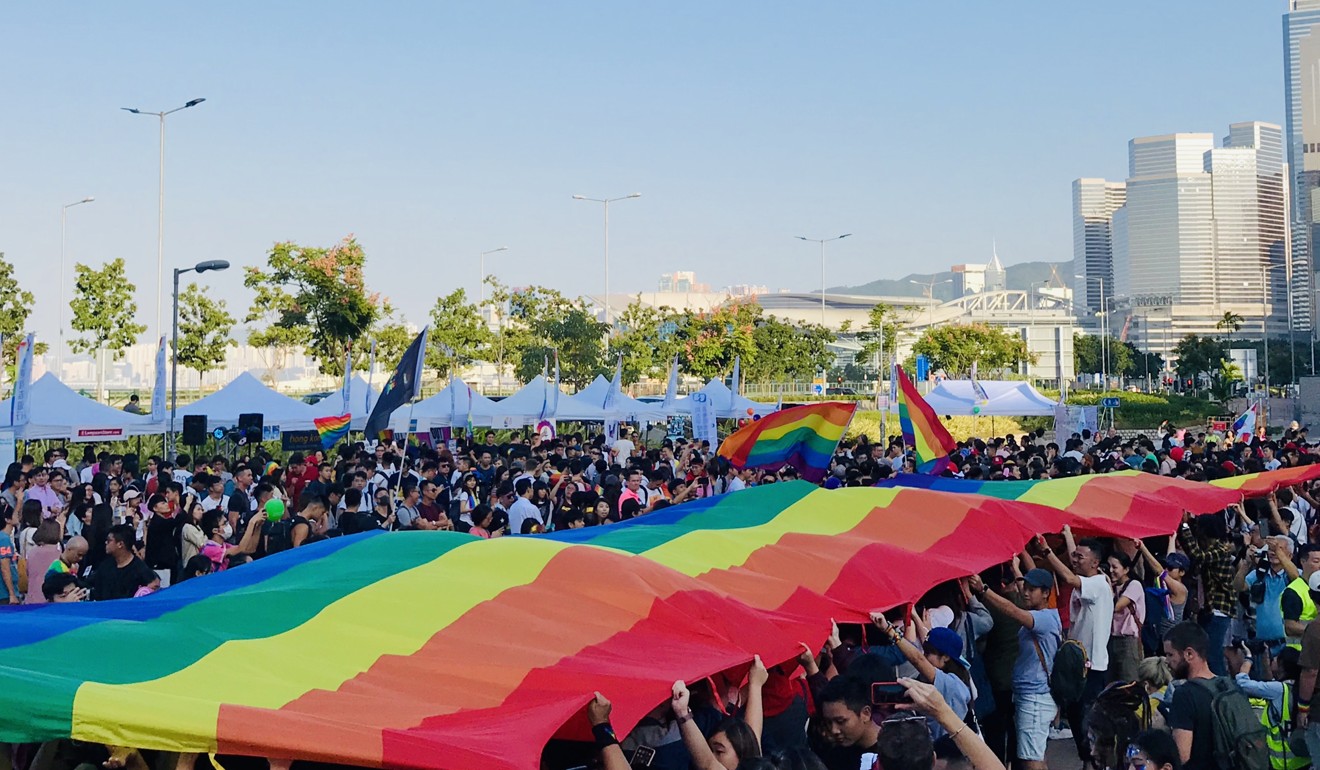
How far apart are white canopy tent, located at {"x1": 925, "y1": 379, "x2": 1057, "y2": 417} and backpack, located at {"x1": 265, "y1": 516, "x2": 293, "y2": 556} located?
85.7ft

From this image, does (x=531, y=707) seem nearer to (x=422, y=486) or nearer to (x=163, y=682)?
(x=163, y=682)

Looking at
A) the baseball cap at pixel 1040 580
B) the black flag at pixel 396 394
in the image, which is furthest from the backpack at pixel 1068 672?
the black flag at pixel 396 394

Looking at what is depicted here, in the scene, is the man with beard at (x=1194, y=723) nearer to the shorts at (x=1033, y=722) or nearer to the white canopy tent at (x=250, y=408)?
the shorts at (x=1033, y=722)

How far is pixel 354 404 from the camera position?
30.0m

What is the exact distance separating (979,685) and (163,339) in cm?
2068

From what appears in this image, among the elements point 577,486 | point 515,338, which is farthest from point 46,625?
point 515,338

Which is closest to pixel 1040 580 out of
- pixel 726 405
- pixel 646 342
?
pixel 726 405

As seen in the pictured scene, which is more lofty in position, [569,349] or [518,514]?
[569,349]

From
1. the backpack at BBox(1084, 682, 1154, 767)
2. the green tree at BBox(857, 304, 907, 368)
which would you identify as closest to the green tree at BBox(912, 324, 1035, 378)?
the green tree at BBox(857, 304, 907, 368)

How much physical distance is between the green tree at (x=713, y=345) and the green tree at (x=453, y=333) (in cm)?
1161

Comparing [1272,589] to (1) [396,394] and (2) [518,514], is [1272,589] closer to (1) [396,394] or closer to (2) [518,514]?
(2) [518,514]

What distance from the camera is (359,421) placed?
28.2m

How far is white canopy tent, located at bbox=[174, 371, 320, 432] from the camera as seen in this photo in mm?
25766

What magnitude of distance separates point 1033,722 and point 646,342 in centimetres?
5327
